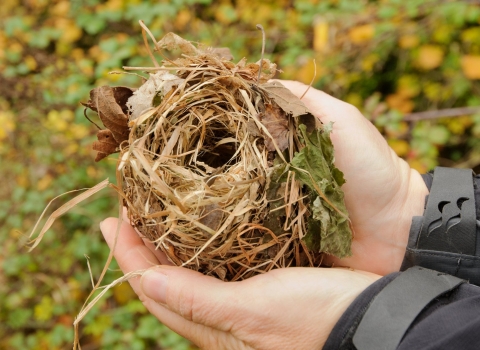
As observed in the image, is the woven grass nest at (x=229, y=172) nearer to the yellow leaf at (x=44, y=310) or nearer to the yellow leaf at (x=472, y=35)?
the yellow leaf at (x=44, y=310)

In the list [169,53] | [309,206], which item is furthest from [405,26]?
[309,206]

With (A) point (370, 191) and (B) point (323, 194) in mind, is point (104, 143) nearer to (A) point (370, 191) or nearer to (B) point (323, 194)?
(B) point (323, 194)

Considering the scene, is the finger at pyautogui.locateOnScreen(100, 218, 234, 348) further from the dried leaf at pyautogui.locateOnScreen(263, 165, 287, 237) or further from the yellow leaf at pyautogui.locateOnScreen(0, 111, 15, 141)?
the yellow leaf at pyautogui.locateOnScreen(0, 111, 15, 141)

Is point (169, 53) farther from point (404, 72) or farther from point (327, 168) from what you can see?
point (327, 168)

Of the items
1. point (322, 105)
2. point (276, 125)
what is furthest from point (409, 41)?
Answer: point (276, 125)

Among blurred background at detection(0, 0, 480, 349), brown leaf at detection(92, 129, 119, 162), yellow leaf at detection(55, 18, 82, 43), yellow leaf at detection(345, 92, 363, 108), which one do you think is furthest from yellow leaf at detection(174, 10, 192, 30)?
brown leaf at detection(92, 129, 119, 162)

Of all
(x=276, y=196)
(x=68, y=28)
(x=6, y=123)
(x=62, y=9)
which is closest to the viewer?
(x=276, y=196)
